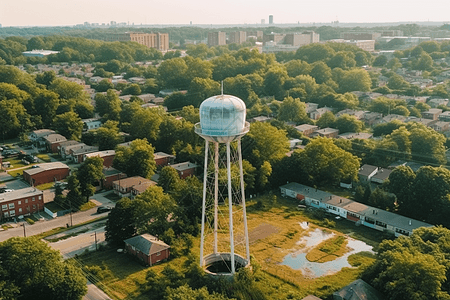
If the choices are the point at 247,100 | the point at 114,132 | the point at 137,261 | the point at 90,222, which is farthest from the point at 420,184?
the point at 247,100

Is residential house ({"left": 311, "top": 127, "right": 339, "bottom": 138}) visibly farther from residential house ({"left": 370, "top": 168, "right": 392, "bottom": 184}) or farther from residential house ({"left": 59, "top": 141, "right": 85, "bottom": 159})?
residential house ({"left": 59, "top": 141, "right": 85, "bottom": 159})

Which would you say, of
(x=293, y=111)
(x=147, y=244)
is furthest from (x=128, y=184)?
(x=293, y=111)

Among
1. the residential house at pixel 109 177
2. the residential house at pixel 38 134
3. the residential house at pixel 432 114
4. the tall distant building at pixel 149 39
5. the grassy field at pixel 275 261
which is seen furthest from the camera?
the tall distant building at pixel 149 39

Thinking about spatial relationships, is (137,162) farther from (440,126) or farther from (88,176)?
(440,126)

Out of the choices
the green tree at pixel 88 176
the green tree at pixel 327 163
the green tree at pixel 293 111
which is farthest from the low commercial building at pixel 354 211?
the green tree at pixel 293 111

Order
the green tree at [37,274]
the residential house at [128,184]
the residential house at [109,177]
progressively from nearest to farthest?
the green tree at [37,274] < the residential house at [128,184] < the residential house at [109,177]

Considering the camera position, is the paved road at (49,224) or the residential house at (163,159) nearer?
the paved road at (49,224)

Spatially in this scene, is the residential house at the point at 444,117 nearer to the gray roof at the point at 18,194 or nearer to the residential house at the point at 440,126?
the residential house at the point at 440,126
